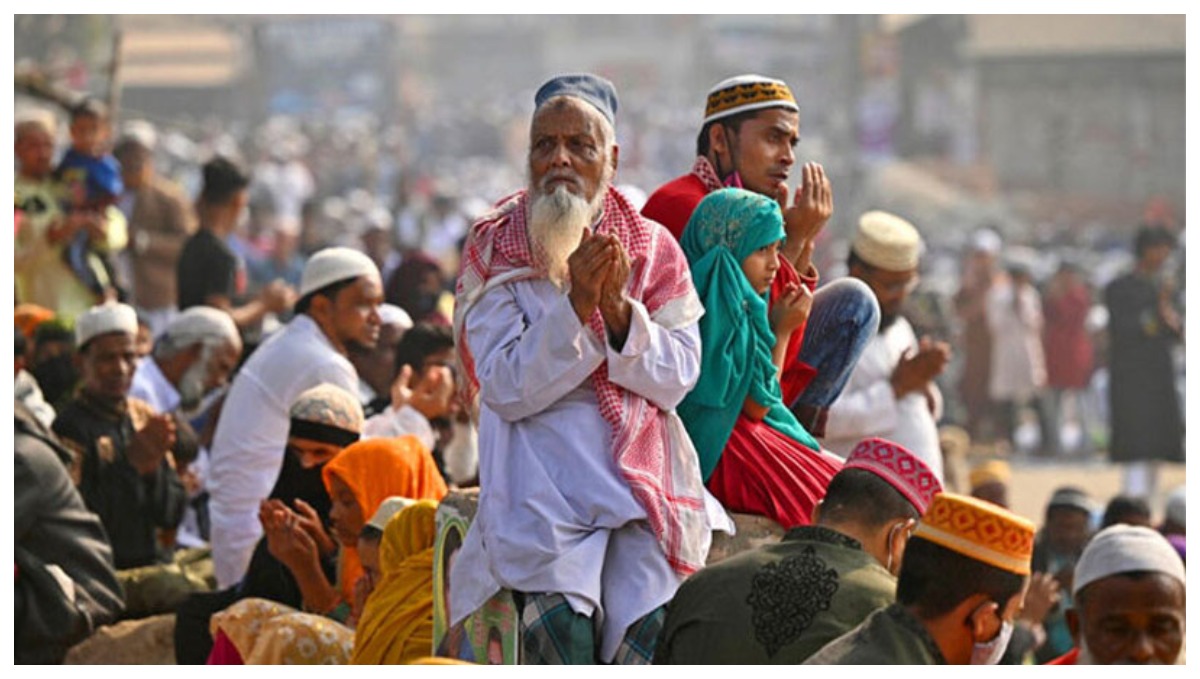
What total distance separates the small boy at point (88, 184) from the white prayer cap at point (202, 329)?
4.62ft

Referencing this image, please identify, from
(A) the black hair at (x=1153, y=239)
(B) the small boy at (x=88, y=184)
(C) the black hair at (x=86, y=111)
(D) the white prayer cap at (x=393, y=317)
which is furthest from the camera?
(A) the black hair at (x=1153, y=239)

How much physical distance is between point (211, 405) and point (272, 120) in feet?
131

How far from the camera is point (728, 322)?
6.65 metres

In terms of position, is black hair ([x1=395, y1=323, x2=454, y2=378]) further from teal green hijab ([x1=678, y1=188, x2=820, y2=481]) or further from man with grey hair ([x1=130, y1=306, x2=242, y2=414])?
teal green hijab ([x1=678, y1=188, x2=820, y2=481])

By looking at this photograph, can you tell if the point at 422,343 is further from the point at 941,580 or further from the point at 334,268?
the point at 941,580

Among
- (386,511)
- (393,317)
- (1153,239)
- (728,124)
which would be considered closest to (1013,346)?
(1153,239)

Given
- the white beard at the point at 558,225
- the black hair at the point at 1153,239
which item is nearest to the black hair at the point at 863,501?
the white beard at the point at 558,225

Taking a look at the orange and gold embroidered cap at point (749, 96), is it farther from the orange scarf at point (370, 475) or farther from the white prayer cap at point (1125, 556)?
the white prayer cap at point (1125, 556)

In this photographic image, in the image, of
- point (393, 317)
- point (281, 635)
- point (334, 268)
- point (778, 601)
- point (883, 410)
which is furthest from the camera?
point (393, 317)

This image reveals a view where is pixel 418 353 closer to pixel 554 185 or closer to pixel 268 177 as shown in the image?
pixel 554 185

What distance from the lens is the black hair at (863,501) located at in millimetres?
6195

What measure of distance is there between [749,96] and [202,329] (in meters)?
4.72

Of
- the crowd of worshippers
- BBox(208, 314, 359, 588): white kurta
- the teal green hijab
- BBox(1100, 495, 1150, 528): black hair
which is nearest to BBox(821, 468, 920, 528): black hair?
the crowd of worshippers

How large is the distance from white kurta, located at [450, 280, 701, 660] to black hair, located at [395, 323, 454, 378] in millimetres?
3245
